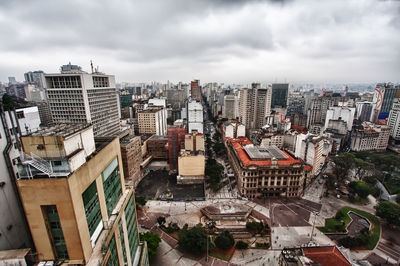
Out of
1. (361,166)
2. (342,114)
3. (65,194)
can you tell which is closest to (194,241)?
(65,194)

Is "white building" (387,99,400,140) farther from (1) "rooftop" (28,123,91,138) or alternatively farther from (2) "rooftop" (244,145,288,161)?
(1) "rooftop" (28,123,91,138)

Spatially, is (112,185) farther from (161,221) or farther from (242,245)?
(242,245)

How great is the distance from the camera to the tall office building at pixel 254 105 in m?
117

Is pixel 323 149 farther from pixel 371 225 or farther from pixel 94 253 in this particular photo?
pixel 94 253

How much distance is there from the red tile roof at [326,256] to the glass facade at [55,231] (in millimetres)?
34482

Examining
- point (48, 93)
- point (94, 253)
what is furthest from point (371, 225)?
point (48, 93)

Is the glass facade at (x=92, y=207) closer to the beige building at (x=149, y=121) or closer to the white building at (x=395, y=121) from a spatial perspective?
the beige building at (x=149, y=121)

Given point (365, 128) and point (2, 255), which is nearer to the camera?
point (2, 255)

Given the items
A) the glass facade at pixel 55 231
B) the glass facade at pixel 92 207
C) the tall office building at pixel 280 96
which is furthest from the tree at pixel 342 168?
the tall office building at pixel 280 96

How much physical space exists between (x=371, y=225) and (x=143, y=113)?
96.0 m

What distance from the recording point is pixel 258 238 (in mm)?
42594

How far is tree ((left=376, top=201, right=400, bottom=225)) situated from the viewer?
44.3m

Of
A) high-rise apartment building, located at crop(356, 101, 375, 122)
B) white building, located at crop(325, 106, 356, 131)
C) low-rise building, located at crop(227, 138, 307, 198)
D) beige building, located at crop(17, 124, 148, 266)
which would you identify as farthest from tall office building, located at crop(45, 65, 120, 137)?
high-rise apartment building, located at crop(356, 101, 375, 122)

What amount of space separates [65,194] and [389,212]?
62.8 metres
